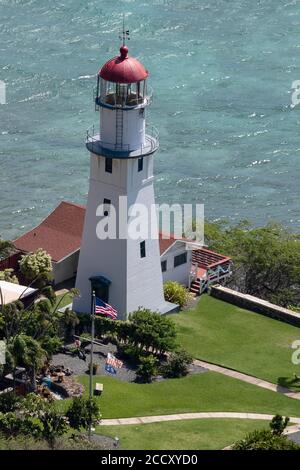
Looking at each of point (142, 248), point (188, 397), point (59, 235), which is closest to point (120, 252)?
point (142, 248)

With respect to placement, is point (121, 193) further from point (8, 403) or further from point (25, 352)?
point (8, 403)

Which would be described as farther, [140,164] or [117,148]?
[140,164]

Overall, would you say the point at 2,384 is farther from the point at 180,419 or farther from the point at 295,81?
the point at 295,81

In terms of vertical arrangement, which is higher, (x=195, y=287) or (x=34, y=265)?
(x=34, y=265)

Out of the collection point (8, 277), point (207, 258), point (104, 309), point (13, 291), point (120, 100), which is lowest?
point (207, 258)

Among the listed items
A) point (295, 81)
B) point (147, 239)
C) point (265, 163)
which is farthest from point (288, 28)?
point (147, 239)

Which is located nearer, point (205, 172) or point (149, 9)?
point (205, 172)
